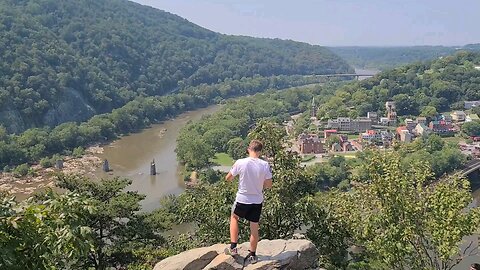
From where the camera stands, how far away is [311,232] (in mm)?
7812

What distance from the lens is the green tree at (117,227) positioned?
411 inches

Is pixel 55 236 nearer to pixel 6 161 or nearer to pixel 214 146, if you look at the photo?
pixel 6 161

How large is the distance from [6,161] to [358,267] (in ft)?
117

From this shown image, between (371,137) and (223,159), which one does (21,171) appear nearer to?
(223,159)

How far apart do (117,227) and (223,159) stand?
33.3 meters

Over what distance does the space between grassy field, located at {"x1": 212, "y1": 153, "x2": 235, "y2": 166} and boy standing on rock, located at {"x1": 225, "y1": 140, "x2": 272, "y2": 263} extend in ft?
121

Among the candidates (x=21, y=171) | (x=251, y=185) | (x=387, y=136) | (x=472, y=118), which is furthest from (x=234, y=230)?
(x=472, y=118)

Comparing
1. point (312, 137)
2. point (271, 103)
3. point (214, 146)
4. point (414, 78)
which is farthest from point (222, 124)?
point (414, 78)

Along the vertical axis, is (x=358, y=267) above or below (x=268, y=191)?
below

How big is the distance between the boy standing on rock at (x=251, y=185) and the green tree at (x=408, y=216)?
3.03m

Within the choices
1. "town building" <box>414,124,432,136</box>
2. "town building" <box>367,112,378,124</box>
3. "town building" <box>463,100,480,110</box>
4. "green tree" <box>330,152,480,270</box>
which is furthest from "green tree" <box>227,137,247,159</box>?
"town building" <box>463,100,480,110</box>

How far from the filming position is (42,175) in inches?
1430

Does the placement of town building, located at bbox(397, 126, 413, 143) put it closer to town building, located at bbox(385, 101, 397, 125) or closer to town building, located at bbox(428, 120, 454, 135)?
town building, located at bbox(428, 120, 454, 135)

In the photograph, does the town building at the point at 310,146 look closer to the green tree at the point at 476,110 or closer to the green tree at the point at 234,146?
the green tree at the point at 234,146
